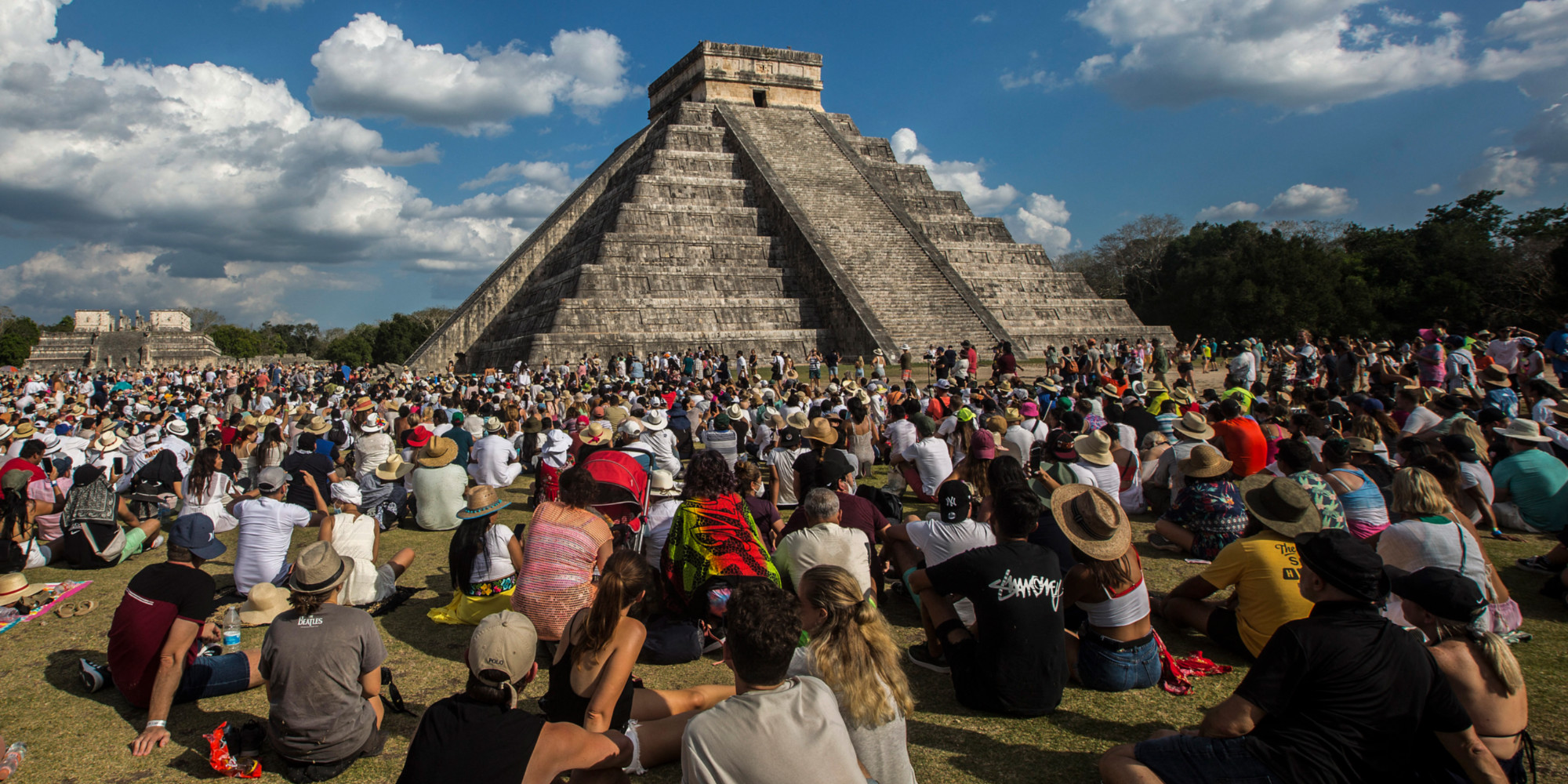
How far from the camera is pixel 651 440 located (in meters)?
9.43

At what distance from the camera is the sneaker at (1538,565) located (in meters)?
6.08

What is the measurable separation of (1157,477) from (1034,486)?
2806 millimetres

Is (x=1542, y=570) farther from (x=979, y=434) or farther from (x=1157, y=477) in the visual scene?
(x=979, y=434)

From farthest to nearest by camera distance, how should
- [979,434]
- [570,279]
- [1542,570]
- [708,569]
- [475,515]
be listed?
[570,279], [979,434], [1542,570], [475,515], [708,569]

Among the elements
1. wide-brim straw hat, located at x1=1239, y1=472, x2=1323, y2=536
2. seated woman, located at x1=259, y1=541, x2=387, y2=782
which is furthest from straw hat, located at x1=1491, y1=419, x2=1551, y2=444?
seated woman, located at x1=259, y1=541, x2=387, y2=782

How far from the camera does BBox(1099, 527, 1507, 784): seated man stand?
2.95 meters

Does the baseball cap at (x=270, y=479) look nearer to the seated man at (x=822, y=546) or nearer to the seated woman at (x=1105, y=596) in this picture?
the seated man at (x=822, y=546)

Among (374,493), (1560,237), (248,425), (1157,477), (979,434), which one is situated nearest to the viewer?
(979,434)

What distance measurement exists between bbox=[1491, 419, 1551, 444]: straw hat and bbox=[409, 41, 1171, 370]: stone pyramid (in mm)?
17586

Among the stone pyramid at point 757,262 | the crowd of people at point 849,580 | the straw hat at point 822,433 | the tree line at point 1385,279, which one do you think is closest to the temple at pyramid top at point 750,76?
the stone pyramid at point 757,262

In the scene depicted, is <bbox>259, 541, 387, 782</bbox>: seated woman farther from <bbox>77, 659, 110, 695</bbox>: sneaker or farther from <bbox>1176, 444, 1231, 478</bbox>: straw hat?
<bbox>1176, 444, 1231, 478</bbox>: straw hat

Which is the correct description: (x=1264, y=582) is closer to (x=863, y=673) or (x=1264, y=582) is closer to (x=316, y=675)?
(x=863, y=673)

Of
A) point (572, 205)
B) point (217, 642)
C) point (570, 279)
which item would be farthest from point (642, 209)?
point (217, 642)

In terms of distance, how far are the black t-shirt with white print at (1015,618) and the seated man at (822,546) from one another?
2.23ft
